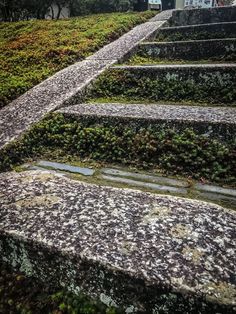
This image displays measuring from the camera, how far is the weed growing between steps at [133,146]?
7.80 feet

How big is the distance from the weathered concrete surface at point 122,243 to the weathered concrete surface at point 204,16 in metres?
6.63

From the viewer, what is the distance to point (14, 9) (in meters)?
12.1

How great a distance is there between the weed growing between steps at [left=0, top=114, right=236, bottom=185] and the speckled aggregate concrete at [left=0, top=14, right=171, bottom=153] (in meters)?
0.19

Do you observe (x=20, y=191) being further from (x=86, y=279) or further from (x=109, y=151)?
(x=109, y=151)

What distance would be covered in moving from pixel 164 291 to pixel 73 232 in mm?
563

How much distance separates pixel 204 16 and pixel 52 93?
5137 mm

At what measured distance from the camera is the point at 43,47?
5.99 m

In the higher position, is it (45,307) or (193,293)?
(193,293)

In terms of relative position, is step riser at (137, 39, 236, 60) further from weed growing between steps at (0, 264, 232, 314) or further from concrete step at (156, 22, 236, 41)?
weed growing between steps at (0, 264, 232, 314)

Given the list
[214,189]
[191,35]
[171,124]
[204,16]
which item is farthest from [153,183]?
[204,16]

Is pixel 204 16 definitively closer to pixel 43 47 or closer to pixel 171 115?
pixel 43 47

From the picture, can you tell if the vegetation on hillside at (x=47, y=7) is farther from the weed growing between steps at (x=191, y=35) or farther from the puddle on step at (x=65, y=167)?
the puddle on step at (x=65, y=167)

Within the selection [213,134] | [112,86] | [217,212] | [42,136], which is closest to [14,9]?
[112,86]

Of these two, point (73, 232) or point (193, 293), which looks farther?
point (73, 232)
